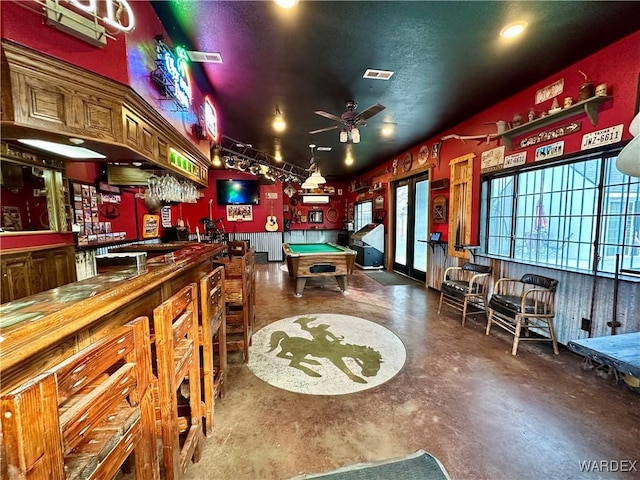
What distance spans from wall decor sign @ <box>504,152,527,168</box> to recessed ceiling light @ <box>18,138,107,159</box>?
15.3 ft

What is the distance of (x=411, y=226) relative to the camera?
20.9ft

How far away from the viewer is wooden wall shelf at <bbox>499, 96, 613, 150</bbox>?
2565 mm

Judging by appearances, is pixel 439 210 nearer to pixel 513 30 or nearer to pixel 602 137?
pixel 602 137

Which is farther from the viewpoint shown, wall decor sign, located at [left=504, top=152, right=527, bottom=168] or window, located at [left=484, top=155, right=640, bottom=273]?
wall decor sign, located at [left=504, top=152, right=527, bottom=168]

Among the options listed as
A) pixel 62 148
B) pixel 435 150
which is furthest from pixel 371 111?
pixel 62 148

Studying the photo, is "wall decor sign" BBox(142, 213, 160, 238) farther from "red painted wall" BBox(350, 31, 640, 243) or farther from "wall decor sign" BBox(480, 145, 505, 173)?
"wall decor sign" BBox(480, 145, 505, 173)

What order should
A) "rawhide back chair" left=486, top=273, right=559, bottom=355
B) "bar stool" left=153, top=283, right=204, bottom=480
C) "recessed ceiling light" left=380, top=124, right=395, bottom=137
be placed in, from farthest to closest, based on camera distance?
"recessed ceiling light" left=380, top=124, right=395, bottom=137 < "rawhide back chair" left=486, top=273, right=559, bottom=355 < "bar stool" left=153, top=283, right=204, bottom=480

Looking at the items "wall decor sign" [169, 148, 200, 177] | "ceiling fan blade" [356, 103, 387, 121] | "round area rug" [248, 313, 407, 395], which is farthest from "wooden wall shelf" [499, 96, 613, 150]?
"wall decor sign" [169, 148, 200, 177]

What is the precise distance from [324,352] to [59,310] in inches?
87.7

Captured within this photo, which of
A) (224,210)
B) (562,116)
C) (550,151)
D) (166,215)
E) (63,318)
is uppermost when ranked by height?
(562,116)

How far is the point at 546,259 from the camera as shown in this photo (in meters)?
3.27

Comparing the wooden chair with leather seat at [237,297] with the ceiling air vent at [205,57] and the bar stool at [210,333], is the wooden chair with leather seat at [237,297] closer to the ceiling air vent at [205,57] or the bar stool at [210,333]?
the bar stool at [210,333]

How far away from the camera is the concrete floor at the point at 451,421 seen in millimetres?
1556

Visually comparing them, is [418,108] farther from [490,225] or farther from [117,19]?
[117,19]
